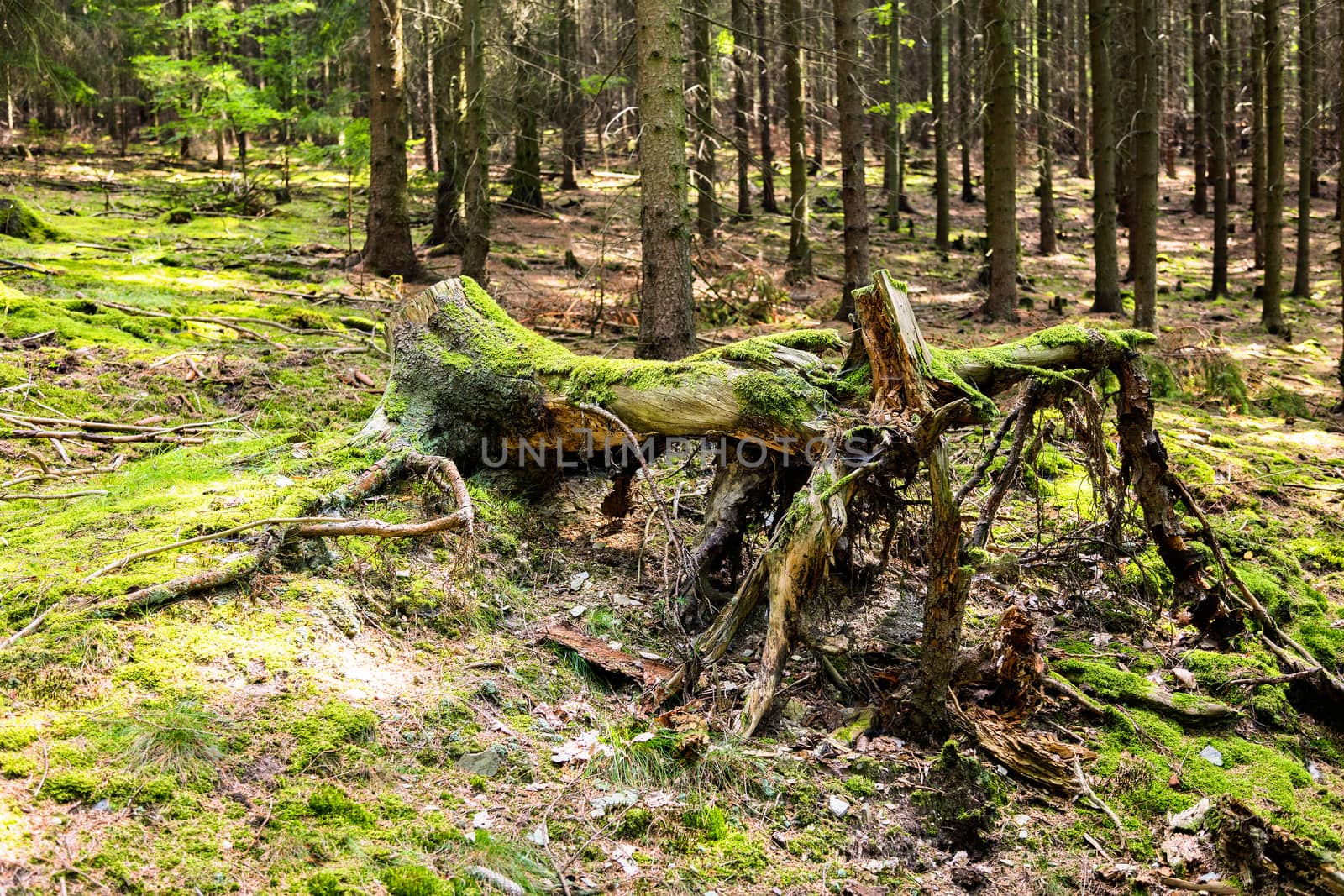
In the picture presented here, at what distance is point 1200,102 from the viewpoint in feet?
78.7

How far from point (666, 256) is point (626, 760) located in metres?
4.76

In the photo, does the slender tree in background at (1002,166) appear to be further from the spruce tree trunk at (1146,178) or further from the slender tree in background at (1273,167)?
the slender tree in background at (1273,167)

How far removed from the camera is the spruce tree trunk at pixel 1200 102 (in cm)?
1981

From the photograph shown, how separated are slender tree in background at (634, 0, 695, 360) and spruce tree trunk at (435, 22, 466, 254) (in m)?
6.74

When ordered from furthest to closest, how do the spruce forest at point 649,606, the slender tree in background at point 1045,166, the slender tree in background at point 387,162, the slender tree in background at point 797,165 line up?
the slender tree in background at point 1045,166 → the slender tree in background at point 797,165 → the slender tree in background at point 387,162 → the spruce forest at point 649,606

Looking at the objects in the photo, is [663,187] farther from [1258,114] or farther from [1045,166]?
[1258,114]

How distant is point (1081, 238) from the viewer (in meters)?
23.1

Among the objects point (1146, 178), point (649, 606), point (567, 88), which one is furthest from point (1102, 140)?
point (649, 606)

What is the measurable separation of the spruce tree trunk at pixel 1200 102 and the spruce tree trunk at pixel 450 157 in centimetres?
1415

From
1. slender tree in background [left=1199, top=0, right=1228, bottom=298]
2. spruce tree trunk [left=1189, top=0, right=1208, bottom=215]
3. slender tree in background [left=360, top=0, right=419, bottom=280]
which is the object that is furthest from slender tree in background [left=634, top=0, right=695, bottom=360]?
spruce tree trunk [left=1189, top=0, right=1208, bottom=215]

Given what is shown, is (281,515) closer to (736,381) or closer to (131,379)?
(736,381)

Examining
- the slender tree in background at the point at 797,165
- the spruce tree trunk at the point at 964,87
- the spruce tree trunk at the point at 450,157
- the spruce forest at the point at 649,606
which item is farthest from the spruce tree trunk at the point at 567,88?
the spruce forest at the point at 649,606

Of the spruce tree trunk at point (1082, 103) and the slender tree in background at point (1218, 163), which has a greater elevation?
the spruce tree trunk at point (1082, 103)

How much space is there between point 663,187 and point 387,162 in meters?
6.27
